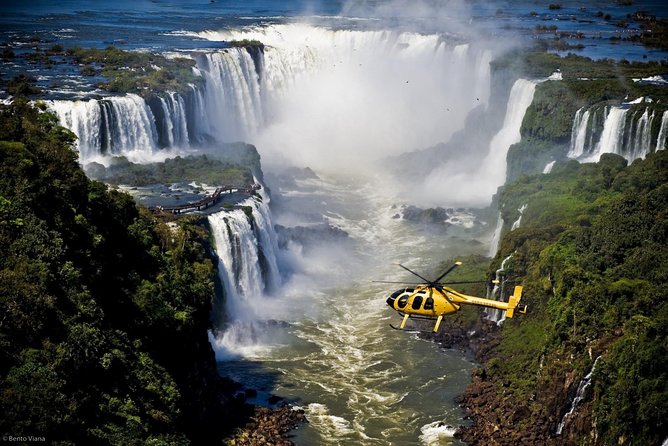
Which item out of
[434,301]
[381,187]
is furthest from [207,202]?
[381,187]

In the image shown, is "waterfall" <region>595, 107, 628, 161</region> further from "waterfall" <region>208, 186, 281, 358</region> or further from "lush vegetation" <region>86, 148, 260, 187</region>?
"lush vegetation" <region>86, 148, 260, 187</region>

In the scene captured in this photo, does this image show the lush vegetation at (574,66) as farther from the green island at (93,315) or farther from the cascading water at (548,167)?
the green island at (93,315)

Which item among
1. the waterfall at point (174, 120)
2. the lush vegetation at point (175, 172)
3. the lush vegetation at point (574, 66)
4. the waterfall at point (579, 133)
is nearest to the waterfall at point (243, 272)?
the lush vegetation at point (175, 172)

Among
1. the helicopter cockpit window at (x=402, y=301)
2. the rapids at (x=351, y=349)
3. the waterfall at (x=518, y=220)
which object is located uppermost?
the helicopter cockpit window at (x=402, y=301)

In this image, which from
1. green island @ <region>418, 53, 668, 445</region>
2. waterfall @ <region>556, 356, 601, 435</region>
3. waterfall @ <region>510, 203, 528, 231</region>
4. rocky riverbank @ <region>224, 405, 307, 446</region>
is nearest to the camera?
green island @ <region>418, 53, 668, 445</region>

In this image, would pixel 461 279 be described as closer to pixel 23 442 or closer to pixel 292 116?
pixel 23 442

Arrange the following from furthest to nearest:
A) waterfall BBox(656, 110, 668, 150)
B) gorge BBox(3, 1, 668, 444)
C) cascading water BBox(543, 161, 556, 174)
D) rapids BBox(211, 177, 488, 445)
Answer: cascading water BBox(543, 161, 556, 174)
waterfall BBox(656, 110, 668, 150)
gorge BBox(3, 1, 668, 444)
rapids BBox(211, 177, 488, 445)

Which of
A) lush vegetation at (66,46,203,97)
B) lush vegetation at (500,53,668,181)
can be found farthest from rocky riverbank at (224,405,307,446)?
lush vegetation at (66,46,203,97)
